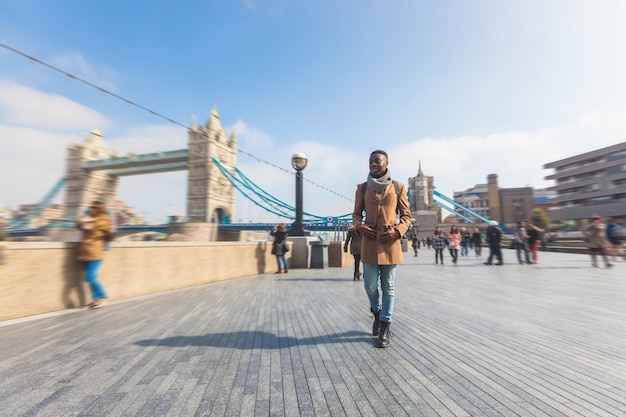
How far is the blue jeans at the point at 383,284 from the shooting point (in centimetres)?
244

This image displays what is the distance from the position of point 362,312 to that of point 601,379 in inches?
81.7

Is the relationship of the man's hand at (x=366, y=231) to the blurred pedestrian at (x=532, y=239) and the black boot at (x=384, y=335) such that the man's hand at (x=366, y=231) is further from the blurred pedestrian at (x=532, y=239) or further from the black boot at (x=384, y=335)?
the blurred pedestrian at (x=532, y=239)

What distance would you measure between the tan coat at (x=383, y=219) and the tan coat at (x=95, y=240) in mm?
3370

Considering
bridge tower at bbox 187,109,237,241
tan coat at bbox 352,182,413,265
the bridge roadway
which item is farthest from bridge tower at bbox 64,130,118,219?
tan coat at bbox 352,182,413,265

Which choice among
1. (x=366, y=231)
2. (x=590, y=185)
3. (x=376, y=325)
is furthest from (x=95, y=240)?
(x=590, y=185)

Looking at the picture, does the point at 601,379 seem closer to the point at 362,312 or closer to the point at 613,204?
the point at 362,312

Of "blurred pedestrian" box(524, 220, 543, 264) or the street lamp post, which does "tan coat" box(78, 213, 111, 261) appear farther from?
"blurred pedestrian" box(524, 220, 543, 264)

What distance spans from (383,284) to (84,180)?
8521 centimetres

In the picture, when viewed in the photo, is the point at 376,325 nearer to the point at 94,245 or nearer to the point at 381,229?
the point at 381,229

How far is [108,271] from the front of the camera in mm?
4199

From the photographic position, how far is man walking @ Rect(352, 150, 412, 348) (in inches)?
96.1

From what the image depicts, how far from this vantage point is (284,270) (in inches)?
301

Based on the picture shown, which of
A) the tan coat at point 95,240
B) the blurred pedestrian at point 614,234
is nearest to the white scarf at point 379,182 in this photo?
the tan coat at point 95,240

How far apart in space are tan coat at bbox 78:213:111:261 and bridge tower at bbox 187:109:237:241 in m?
50.7
